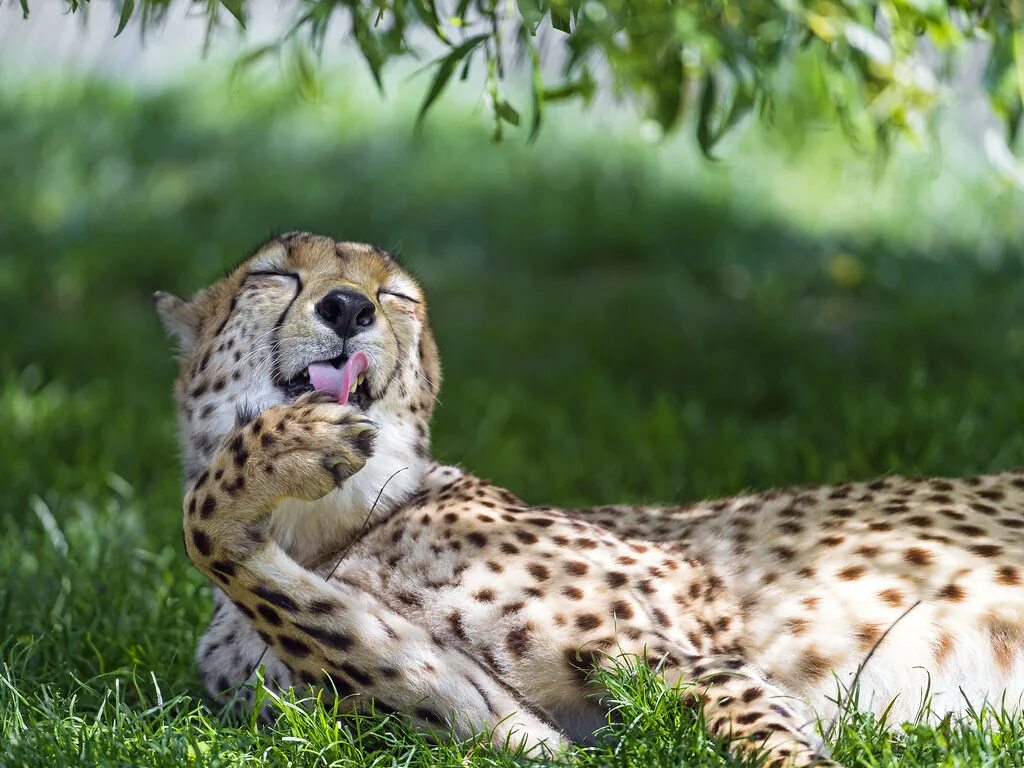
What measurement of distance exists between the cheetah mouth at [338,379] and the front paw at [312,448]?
0.13 meters

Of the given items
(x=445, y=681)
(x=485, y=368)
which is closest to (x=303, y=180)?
(x=485, y=368)

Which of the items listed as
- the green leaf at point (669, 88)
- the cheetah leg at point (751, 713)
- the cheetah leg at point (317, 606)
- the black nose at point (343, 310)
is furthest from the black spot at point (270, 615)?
the green leaf at point (669, 88)

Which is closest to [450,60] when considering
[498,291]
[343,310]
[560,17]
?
[560,17]

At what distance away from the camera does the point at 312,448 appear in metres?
2.21

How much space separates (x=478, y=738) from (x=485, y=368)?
3609 millimetres

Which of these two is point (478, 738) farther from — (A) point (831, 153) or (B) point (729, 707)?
(A) point (831, 153)

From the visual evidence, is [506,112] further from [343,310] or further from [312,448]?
[312,448]

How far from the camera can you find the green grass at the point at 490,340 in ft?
8.38

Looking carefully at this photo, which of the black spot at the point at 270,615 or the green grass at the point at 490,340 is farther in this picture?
the green grass at the point at 490,340

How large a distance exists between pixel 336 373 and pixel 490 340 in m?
3.71

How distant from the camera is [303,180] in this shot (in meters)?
7.87

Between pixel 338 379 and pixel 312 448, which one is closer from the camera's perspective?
pixel 312 448

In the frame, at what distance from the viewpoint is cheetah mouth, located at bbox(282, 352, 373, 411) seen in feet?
7.89

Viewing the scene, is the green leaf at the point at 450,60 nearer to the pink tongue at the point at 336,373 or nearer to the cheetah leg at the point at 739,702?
the pink tongue at the point at 336,373
